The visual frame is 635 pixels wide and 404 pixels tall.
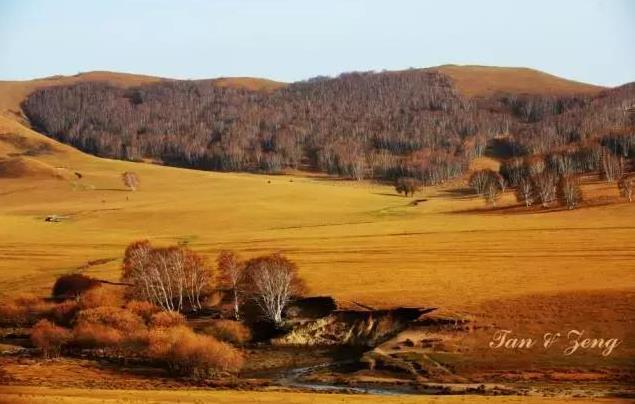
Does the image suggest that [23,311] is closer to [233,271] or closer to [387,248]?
[233,271]

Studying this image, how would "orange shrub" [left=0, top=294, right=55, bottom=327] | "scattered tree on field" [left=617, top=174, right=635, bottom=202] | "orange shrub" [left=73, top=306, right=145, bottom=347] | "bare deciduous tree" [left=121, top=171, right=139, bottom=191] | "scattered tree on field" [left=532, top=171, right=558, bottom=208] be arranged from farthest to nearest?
"bare deciduous tree" [left=121, top=171, right=139, bottom=191] < "scattered tree on field" [left=532, top=171, right=558, bottom=208] < "scattered tree on field" [left=617, top=174, right=635, bottom=202] < "orange shrub" [left=0, top=294, right=55, bottom=327] < "orange shrub" [left=73, top=306, right=145, bottom=347]

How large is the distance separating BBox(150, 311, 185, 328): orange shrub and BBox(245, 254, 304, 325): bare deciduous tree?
23.6 feet

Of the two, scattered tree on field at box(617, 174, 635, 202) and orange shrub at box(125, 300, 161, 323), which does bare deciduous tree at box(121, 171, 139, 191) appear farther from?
orange shrub at box(125, 300, 161, 323)

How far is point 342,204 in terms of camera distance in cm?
15112

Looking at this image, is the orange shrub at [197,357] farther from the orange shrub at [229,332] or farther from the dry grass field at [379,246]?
the dry grass field at [379,246]

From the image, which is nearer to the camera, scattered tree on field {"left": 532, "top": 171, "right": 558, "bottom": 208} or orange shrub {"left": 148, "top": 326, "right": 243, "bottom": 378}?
orange shrub {"left": 148, "top": 326, "right": 243, "bottom": 378}

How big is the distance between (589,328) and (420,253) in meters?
34.3

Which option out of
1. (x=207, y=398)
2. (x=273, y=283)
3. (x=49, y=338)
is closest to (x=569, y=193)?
(x=273, y=283)

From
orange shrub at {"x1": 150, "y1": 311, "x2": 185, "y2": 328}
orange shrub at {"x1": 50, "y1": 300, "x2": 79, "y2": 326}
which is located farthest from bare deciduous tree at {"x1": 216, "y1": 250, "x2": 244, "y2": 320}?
orange shrub at {"x1": 50, "y1": 300, "x2": 79, "y2": 326}

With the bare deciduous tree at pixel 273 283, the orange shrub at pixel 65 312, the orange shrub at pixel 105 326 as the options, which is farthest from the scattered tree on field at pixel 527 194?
the orange shrub at pixel 65 312

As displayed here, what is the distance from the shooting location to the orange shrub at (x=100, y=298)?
224 ft

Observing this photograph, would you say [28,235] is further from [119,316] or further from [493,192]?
[493,192]

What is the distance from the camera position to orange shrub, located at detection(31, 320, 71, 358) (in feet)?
197

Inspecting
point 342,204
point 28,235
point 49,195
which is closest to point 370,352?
point 28,235
